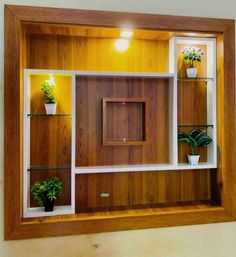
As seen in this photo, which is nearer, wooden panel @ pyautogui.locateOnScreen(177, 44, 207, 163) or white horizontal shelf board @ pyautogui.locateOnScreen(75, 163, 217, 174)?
white horizontal shelf board @ pyautogui.locateOnScreen(75, 163, 217, 174)

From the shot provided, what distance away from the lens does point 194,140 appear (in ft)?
6.17

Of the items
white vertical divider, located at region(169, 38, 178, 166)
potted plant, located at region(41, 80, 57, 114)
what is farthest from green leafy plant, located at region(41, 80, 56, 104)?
white vertical divider, located at region(169, 38, 178, 166)

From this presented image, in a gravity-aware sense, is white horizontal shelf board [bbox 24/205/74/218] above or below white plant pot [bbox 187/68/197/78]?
below

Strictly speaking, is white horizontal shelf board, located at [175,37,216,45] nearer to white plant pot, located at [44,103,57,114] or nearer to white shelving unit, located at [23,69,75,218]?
white shelving unit, located at [23,69,75,218]

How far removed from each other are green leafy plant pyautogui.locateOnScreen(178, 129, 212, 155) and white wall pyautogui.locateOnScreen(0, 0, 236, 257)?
60 centimetres

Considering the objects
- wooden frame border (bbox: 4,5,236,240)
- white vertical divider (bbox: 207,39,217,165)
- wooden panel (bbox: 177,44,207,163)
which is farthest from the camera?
wooden panel (bbox: 177,44,207,163)

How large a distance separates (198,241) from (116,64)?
1473mm

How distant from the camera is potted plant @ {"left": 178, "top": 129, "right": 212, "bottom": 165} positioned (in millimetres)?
1858

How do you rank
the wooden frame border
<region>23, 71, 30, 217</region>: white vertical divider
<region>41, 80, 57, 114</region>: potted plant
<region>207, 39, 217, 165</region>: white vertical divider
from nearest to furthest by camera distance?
the wooden frame border < <region>23, 71, 30, 217</region>: white vertical divider < <region>41, 80, 57, 114</region>: potted plant < <region>207, 39, 217, 165</region>: white vertical divider

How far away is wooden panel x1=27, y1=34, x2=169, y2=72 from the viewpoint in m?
1.78

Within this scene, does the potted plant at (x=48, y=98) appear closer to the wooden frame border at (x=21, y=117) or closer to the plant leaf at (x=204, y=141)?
the wooden frame border at (x=21, y=117)

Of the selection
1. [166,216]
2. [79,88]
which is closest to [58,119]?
[79,88]

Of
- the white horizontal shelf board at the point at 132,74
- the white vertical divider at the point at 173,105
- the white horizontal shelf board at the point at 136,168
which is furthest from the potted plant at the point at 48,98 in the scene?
the white vertical divider at the point at 173,105

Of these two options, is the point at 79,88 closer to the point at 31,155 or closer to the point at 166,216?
the point at 31,155
